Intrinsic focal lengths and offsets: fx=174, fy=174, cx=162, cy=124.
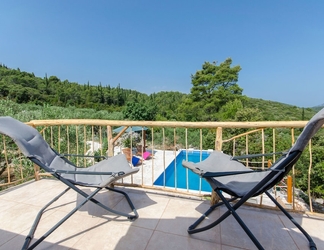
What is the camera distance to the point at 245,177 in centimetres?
159

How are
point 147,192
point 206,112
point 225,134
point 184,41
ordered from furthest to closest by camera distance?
1. point 206,112
2. point 184,41
3. point 225,134
4. point 147,192

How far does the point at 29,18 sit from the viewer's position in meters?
6.94

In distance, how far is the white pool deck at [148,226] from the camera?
1.38m

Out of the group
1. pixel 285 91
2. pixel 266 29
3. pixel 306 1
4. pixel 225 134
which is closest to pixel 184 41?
pixel 266 29

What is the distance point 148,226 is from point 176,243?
32cm

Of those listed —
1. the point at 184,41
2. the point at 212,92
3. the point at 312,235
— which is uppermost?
the point at 184,41

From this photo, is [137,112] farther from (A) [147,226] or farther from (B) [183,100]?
(A) [147,226]

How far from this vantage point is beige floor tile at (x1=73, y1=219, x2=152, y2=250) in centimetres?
135

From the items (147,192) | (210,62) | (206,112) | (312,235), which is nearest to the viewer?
(312,235)

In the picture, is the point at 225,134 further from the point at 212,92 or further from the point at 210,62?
the point at 210,62

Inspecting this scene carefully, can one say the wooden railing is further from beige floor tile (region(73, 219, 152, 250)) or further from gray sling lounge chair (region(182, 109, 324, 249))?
beige floor tile (region(73, 219, 152, 250))

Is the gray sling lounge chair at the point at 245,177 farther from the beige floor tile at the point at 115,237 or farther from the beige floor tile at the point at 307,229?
the beige floor tile at the point at 115,237

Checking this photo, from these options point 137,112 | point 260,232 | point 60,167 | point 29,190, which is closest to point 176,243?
point 260,232

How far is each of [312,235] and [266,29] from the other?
1544 cm
